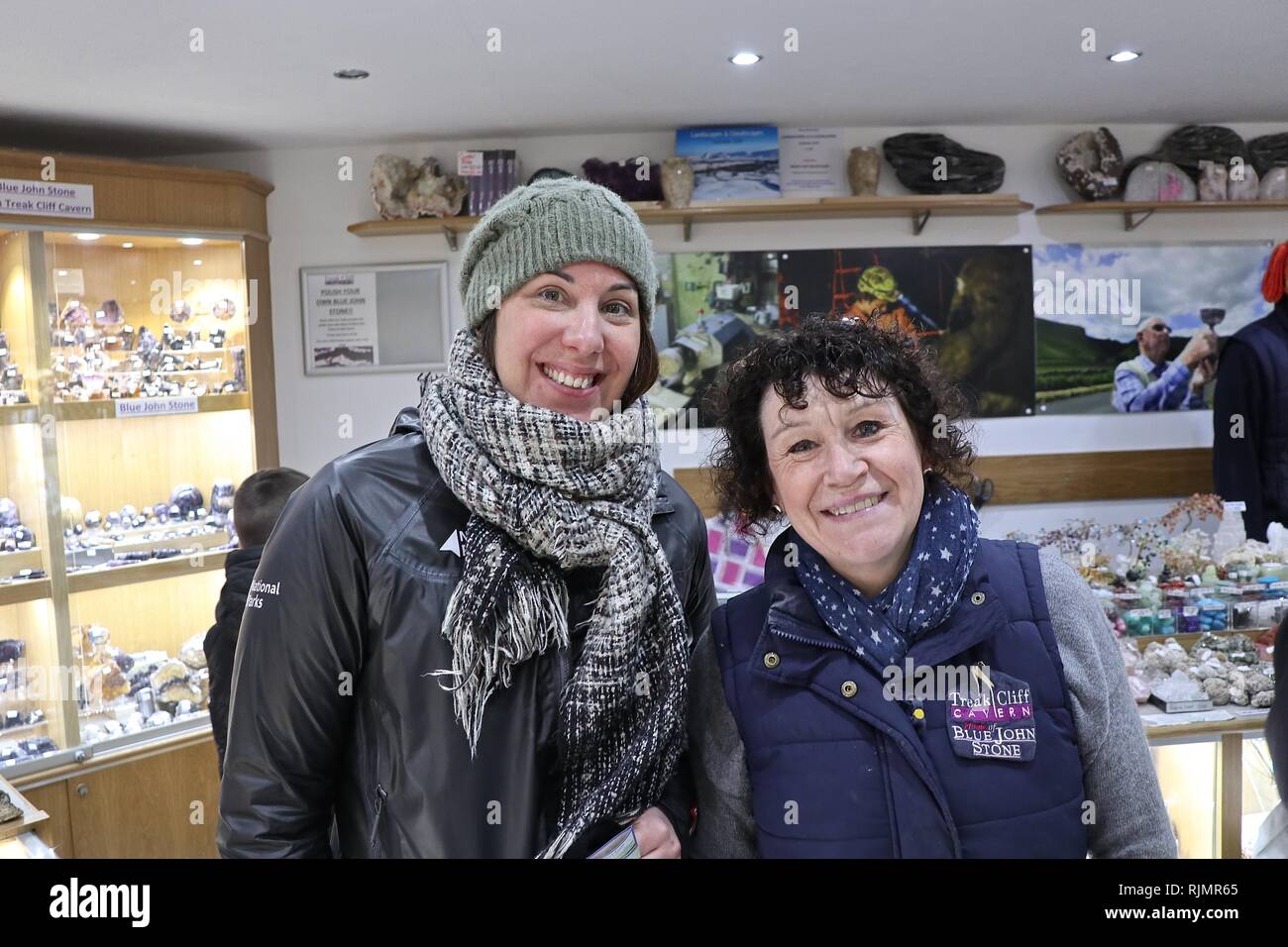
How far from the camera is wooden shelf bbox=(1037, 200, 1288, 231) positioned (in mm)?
4012

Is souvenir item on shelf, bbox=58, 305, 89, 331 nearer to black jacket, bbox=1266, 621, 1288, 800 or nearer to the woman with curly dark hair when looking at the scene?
the woman with curly dark hair

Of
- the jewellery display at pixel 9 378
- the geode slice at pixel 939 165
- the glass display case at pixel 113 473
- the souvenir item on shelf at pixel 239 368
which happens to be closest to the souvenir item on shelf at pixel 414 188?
the glass display case at pixel 113 473

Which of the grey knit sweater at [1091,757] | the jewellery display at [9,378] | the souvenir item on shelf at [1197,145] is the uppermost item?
the souvenir item on shelf at [1197,145]

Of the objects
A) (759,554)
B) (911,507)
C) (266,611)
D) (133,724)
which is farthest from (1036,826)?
(133,724)

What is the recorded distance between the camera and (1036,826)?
3.10 ft

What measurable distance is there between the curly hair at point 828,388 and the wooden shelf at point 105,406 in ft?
9.57

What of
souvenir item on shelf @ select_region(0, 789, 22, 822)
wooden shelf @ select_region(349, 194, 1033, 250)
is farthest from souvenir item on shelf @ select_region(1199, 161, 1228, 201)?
souvenir item on shelf @ select_region(0, 789, 22, 822)

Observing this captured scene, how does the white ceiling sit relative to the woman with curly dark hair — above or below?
above

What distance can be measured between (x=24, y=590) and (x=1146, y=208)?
183 inches

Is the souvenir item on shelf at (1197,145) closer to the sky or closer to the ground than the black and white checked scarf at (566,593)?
closer to the sky

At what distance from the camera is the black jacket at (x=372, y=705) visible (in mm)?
1021

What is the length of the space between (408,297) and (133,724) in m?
1.97

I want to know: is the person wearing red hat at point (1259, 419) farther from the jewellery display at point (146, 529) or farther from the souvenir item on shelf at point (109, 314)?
the souvenir item on shelf at point (109, 314)
